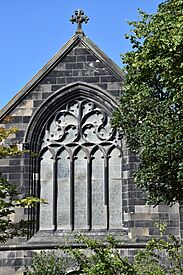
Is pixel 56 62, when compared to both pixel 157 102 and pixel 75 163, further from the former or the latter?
pixel 157 102

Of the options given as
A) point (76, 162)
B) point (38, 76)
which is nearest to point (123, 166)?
point (76, 162)

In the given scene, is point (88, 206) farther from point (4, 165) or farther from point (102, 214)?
point (4, 165)

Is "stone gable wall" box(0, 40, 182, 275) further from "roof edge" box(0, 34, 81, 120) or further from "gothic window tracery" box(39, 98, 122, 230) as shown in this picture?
"gothic window tracery" box(39, 98, 122, 230)

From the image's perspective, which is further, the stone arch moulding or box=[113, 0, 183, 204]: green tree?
the stone arch moulding

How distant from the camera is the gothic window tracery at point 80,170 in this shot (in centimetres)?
1944

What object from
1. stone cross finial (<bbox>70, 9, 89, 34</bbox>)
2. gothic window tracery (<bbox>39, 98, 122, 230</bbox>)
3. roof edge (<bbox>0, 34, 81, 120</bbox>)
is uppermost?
stone cross finial (<bbox>70, 9, 89, 34</bbox>)

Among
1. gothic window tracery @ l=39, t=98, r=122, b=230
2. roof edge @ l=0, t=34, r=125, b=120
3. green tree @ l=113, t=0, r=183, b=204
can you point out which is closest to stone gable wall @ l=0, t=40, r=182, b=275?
roof edge @ l=0, t=34, r=125, b=120

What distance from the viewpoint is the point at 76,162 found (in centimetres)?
2003

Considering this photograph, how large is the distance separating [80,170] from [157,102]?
5799 mm

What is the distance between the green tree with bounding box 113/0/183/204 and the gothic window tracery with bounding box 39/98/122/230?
3.97m

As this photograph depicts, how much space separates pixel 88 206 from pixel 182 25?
8.90 metres

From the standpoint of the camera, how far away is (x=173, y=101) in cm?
1384

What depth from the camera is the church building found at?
18.7 metres

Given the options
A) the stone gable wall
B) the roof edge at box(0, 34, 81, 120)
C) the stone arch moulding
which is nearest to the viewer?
the stone gable wall
